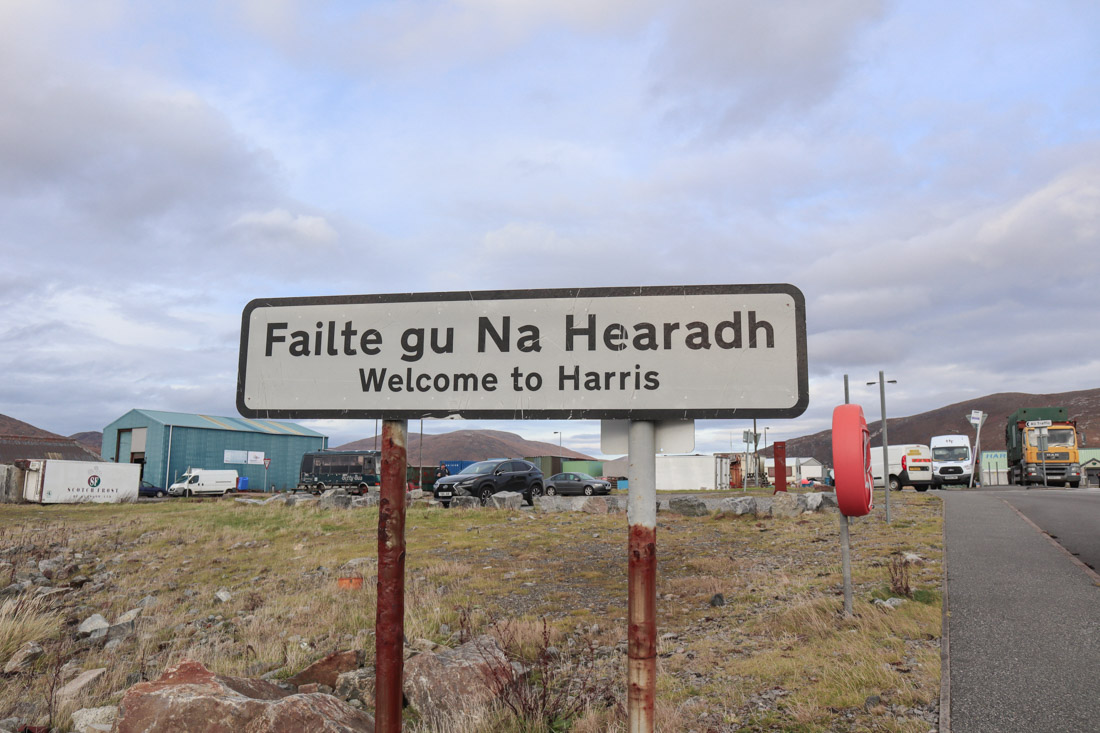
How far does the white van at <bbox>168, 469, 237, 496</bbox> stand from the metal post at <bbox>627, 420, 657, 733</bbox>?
4407 cm

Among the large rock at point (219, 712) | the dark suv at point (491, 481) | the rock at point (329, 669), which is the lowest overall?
the rock at point (329, 669)

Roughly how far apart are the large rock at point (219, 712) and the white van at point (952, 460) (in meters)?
34.9

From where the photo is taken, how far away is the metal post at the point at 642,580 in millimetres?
2213

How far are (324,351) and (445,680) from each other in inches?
114

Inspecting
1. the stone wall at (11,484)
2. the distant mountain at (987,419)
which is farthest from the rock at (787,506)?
the distant mountain at (987,419)

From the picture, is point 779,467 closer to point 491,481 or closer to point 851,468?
point 491,481

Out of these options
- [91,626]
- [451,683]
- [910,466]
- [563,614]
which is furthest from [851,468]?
[910,466]

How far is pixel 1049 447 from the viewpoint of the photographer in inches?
1239

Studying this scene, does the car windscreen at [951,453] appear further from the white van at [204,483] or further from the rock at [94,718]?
the white van at [204,483]

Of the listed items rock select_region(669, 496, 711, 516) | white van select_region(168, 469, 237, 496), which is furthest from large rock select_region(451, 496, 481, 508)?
white van select_region(168, 469, 237, 496)

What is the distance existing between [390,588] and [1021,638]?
5.89 metres

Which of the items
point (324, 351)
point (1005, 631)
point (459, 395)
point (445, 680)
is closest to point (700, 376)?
point (459, 395)

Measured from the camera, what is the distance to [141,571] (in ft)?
39.3

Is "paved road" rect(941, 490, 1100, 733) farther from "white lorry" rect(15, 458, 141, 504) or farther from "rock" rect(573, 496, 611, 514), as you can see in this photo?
"white lorry" rect(15, 458, 141, 504)
